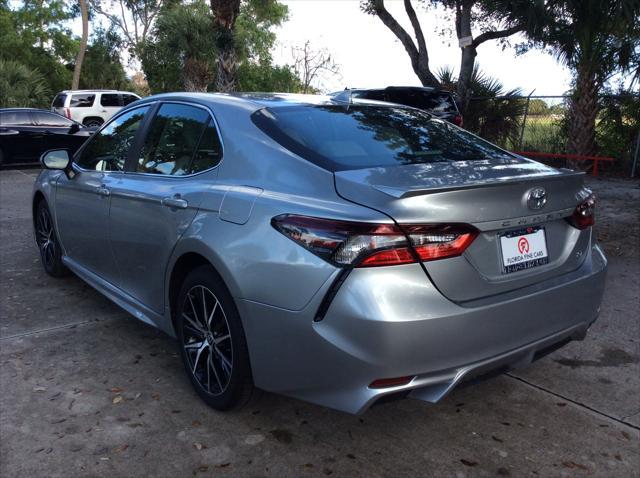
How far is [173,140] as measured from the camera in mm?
3555

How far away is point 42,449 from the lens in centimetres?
279

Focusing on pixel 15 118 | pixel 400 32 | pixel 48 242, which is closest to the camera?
pixel 48 242

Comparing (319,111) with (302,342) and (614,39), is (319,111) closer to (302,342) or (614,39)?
Answer: (302,342)

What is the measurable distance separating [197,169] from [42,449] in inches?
60.0

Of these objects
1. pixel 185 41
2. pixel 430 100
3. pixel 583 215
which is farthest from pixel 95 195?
pixel 185 41

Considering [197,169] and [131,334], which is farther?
[131,334]

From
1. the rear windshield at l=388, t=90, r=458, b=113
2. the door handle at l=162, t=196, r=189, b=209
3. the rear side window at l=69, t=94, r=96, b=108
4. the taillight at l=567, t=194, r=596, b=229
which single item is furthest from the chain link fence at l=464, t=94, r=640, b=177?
the rear side window at l=69, t=94, r=96, b=108

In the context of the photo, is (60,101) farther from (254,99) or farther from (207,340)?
(207,340)

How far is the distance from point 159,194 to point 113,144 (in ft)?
3.64

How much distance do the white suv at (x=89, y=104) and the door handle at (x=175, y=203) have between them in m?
20.5

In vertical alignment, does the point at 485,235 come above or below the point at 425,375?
above

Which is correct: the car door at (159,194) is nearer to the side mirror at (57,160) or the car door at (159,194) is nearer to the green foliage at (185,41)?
the side mirror at (57,160)

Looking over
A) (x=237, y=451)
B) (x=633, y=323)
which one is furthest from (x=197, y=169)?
(x=633, y=323)

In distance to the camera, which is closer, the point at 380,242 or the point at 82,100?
the point at 380,242
